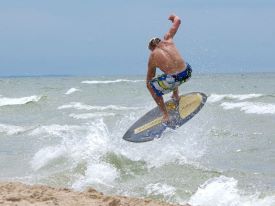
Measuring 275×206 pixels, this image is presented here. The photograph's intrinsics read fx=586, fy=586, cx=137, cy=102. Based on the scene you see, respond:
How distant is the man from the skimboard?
26.7 inches

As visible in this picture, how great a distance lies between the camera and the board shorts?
8.32 metres

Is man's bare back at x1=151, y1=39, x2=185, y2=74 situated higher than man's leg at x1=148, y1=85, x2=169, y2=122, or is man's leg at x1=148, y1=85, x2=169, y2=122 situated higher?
man's bare back at x1=151, y1=39, x2=185, y2=74

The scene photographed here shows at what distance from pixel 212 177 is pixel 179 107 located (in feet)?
4.36

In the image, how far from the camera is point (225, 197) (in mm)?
6887

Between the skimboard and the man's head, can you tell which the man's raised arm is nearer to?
the man's head

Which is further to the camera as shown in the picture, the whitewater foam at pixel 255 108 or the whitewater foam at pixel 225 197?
the whitewater foam at pixel 255 108

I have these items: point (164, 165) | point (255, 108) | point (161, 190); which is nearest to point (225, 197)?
point (161, 190)

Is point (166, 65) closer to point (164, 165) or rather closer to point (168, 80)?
point (168, 80)

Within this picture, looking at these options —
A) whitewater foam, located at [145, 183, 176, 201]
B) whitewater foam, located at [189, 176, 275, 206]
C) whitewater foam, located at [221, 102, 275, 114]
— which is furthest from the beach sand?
whitewater foam, located at [221, 102, 275, 114]

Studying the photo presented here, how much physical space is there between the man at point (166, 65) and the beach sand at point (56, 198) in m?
2.47

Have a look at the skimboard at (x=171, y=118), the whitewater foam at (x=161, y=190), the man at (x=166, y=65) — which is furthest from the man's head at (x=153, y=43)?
the whitewater foam at (x=161, y=190)

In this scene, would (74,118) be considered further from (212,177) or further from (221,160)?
(212,177)

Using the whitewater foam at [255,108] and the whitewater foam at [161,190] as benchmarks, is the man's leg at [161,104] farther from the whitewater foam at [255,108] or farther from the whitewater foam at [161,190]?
the whitewater foam at [255,108]

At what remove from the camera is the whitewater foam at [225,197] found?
674 centimetres
